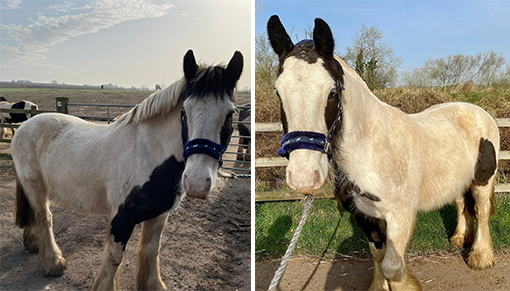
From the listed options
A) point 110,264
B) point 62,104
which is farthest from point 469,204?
point 62,104

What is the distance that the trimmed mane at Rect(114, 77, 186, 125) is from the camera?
182cm

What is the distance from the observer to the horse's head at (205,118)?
1.57 m

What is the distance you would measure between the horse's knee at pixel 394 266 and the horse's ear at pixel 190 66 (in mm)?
1604

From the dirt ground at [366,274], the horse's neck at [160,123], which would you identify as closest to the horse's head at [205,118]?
the horse's neck at [160,123]

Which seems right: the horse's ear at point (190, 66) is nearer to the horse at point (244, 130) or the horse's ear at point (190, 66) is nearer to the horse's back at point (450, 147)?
the horse's back at point (450, 147)

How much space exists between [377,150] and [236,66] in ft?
3.25

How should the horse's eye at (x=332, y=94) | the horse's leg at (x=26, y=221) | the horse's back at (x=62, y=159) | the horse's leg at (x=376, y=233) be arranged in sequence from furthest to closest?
the horse's leg at (x=26, y=221), the horse's back at (x=62, y=159), the horse's leg at (x=376, y=233), the horse's eye at (x=332, y=94)

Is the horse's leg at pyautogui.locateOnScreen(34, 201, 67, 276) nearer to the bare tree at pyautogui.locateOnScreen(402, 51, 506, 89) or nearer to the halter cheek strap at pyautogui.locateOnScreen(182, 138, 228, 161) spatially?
the halter cheek strap at pyautogui.locateOnScreen(182, 138, 228, 161)

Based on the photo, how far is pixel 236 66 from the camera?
5.93ft

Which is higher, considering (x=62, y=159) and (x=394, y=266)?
(x=62, y=159)

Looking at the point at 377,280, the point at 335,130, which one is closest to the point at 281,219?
the point at 377,280

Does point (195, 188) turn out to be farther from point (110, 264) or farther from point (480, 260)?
point (480, 260)

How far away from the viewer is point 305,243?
2947 millimetres

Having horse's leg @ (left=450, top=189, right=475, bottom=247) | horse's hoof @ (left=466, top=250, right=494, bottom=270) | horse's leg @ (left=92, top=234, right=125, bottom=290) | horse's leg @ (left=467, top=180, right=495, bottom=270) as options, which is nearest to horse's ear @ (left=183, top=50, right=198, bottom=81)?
horse's leg @ (left=92, top=234, right=125, bottom=290)
